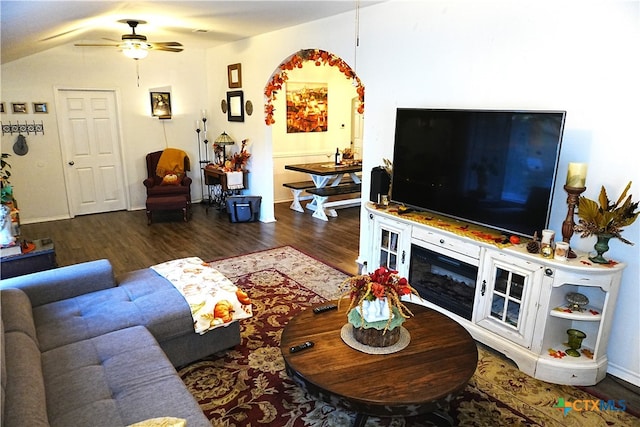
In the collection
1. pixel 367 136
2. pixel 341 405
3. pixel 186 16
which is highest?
pixel 186 16

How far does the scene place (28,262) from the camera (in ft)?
11.7

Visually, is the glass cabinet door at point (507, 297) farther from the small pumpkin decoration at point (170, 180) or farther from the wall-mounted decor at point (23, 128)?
the wall-mounted decor at point (23, 128)

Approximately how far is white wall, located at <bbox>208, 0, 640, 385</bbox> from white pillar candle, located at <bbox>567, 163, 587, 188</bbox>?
247 mm

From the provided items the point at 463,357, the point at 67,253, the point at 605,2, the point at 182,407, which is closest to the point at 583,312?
the point at 463,357

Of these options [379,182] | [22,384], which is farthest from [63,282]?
[379,182]

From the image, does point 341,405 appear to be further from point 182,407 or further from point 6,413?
point 6,413

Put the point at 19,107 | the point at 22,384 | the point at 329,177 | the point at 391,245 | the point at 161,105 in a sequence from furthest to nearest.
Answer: the point at 161,105
the point at 329,177
the point at 19,107
the point at 391,245
the point at 22,384

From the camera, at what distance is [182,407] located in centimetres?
175

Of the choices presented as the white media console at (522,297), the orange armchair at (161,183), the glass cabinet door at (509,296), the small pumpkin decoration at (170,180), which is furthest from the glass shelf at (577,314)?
the small pumpkin decoration at (170,180)

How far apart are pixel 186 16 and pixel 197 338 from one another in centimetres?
354

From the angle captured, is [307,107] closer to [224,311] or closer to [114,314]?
[224,311]

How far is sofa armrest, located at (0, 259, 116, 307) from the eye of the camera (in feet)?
8.69

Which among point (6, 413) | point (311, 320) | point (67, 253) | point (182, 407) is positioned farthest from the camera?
point (67, 253)

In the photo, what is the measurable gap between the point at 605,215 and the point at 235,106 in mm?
5538
